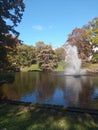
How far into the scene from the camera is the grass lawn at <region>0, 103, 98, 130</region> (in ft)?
25.0

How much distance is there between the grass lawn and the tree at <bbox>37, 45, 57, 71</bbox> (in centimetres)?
5479

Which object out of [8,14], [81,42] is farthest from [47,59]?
[8,14]

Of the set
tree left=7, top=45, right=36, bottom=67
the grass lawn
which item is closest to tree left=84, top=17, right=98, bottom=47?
tree left=7, top=45, right=36, bottom=67

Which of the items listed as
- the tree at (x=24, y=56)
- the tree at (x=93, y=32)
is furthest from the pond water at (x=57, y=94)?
the tree at (x=24, y=56)

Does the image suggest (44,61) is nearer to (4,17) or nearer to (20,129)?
(4,17)

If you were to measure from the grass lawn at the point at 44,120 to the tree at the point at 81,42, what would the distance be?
5534 cm

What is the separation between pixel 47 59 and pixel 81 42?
11.6m

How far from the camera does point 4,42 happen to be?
791 inches

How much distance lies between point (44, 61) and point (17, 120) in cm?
5786

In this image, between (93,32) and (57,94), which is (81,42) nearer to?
(93,32)

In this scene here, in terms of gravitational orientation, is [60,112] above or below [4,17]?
below

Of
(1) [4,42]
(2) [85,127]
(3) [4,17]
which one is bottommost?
(2) [85,127]

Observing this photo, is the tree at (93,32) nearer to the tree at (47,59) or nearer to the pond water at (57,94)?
the tree at (47,59)

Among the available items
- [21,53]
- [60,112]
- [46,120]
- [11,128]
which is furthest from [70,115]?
[21,53]
